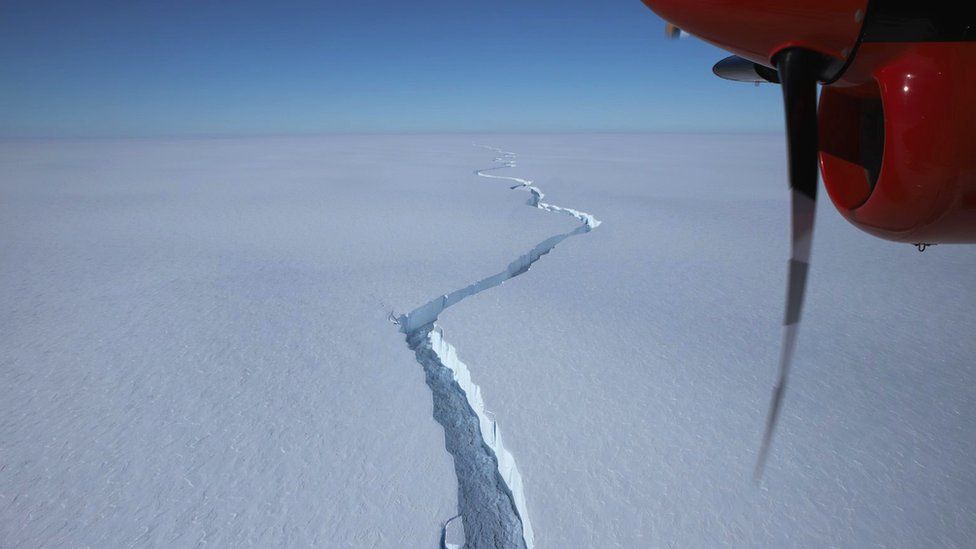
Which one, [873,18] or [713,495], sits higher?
[873,18]

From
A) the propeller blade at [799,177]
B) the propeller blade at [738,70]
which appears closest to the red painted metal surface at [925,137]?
the propeller blade at [799,177]

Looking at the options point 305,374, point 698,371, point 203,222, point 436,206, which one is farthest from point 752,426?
point 203,222

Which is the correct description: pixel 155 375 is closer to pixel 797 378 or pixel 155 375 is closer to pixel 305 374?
pixel 305 374

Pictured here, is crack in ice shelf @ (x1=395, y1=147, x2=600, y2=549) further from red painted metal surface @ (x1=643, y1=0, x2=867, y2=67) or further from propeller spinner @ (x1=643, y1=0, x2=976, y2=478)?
red painted metal surface @ (x1=643, y1=0, x2=867, y2=67)

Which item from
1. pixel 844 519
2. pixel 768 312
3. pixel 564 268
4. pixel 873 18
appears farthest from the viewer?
pixel 564 268

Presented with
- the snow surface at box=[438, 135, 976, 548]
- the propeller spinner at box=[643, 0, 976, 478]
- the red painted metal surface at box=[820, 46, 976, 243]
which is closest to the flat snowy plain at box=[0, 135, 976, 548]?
the snow surface at box=[438, 135, 976, 548]

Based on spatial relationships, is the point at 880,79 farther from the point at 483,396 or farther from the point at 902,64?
the point at 483,396
